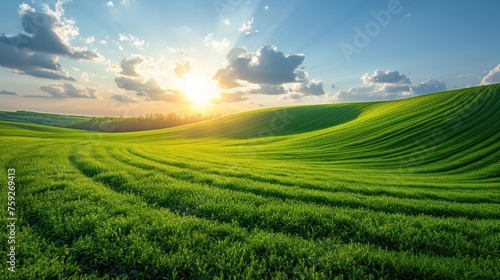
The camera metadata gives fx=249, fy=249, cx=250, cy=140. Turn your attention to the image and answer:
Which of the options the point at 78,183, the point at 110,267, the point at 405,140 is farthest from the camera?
the point at 405,140

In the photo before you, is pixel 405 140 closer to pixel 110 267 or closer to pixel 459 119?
pixel 459 119

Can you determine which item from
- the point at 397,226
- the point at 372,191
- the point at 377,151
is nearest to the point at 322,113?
the point at 377,151

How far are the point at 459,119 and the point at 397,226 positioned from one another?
51.1 metres

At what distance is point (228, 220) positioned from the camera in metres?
8.37

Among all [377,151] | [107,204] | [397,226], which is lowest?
[377,151]

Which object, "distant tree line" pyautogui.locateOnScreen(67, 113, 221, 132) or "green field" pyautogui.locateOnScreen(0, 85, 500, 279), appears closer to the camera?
"green field" pyautogui.locateOnScreen(0, 85, 500, 279)

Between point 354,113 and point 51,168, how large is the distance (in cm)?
8627

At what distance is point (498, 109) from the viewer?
47.8 meters

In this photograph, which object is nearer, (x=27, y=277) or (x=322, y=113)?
(x=27, y=277)

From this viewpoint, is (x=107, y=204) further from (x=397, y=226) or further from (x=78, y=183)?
(x=397, y=226)

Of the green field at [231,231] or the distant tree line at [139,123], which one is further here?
the distant tree line at [139,123]

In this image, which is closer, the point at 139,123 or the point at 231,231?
the point at 231,231

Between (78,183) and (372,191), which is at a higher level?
(78,183)

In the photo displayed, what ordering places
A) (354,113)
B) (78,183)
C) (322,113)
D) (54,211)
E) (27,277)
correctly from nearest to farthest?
(27,277), (54,211), (78,183), (354,113), (322,113)
